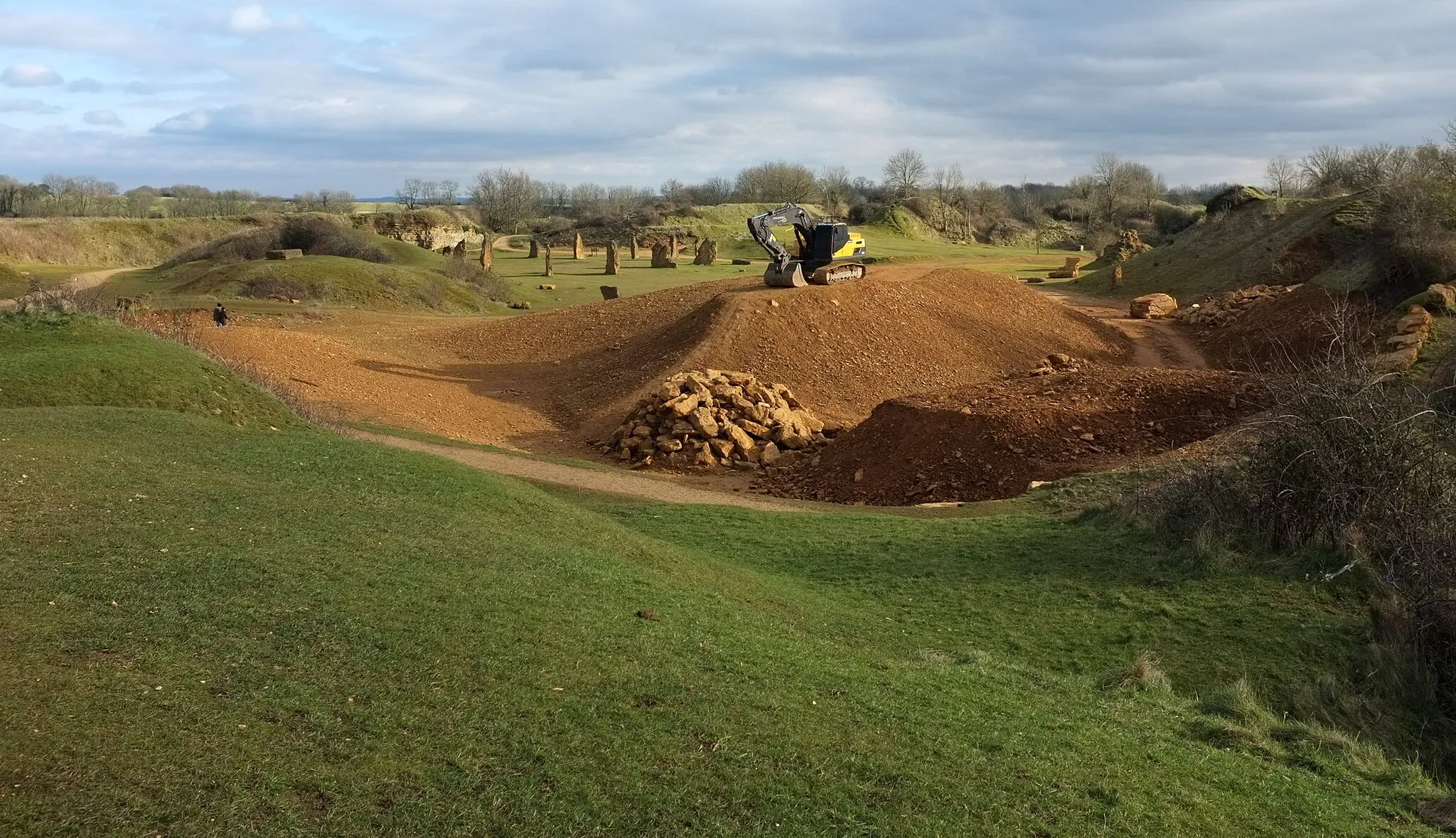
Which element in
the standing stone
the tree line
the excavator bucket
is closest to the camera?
the excavator bucket

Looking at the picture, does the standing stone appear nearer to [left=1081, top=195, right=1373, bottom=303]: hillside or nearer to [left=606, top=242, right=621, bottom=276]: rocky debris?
[left=606, top=242, right=621, bottom=276]: rocky debris

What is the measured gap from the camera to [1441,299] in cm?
2261

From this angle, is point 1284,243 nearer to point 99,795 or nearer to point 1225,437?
point 1225,437

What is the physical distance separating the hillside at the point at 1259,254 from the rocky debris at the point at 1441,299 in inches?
290

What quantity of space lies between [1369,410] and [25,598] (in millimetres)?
11211

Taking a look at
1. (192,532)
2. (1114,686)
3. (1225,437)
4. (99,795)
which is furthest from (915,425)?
(99,795)

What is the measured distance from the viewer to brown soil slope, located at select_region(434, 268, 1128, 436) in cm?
2472

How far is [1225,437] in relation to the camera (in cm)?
1534

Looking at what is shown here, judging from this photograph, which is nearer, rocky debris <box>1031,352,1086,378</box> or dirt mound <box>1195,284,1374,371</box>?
rocky debris <box>1031,352,1086,378</box>

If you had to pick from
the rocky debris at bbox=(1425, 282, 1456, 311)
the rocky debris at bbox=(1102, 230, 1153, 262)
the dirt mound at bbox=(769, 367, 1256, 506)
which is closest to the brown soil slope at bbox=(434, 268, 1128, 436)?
the dirt mound at bbox=(769, 367, 1256, 506)

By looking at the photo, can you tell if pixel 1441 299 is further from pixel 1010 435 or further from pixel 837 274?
pixel 837 274

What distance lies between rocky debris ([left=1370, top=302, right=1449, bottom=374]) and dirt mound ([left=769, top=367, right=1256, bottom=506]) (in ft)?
7.98

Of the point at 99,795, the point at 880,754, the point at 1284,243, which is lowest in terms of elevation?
the point at 880,754

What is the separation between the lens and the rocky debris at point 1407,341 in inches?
727
